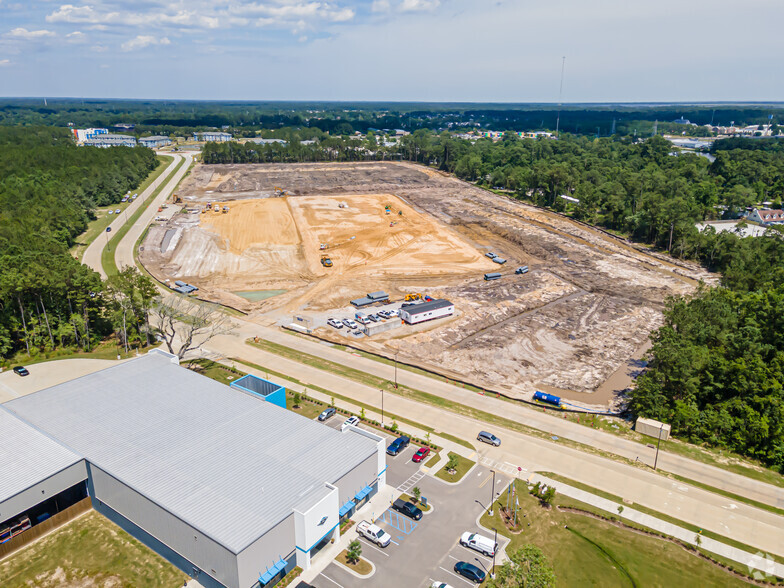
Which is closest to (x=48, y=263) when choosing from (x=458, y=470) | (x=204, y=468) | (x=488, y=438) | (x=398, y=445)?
(x=204, y=468)

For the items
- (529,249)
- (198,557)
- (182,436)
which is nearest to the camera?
(198,557)

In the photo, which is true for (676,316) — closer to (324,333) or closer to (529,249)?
(324,333)

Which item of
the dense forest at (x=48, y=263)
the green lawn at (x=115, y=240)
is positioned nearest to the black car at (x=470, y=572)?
the dense forest at (x=48, y=263)

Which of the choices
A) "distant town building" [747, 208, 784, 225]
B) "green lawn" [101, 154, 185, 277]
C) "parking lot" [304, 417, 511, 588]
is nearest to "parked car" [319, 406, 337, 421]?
"parking lot" [304, 417, 511, 588]

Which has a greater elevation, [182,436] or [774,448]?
[182,436]

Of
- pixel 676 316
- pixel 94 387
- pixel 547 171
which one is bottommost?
pixel 94 387

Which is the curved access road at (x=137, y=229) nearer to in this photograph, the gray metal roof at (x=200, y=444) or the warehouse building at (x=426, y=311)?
the gray metal roof at (x=200, y=444)

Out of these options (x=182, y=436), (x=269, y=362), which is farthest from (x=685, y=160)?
(x=182, y=436)

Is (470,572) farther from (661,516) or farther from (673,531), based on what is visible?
(661,516)
